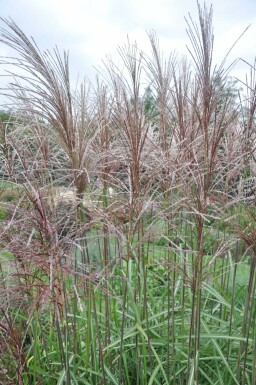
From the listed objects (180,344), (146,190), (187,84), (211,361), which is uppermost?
(187,84)

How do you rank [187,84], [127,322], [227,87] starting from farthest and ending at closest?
[127,322]
[187,84]
[227,87]

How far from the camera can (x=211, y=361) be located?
2857 millimetres

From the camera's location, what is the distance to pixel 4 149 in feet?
8.61

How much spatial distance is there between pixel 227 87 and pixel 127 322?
142cm

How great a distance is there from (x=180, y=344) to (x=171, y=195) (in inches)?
31.5

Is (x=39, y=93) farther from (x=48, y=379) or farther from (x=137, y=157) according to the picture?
(x=48, y=379)

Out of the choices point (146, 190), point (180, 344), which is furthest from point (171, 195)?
Answer: point (180, 344)

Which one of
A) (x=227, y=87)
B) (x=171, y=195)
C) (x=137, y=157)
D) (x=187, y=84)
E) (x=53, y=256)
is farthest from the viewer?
(x=187, y=84)

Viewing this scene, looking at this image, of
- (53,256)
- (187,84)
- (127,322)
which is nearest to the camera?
(53,256)

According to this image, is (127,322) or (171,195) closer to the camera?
(171,195)

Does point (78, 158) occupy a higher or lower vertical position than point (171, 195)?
higher

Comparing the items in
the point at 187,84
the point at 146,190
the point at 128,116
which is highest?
the point at 187,84

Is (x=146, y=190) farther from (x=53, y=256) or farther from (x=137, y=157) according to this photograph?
(x=53, y=256)

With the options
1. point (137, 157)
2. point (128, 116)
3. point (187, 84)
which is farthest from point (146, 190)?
point (187, 84)
